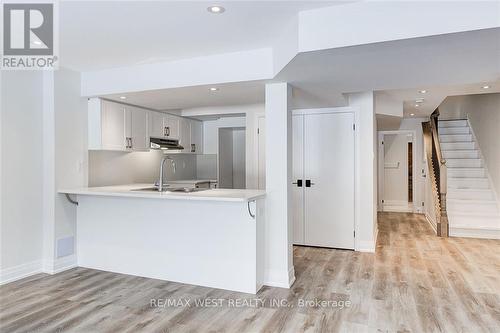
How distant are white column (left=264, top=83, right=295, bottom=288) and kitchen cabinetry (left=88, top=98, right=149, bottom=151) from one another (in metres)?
2.18

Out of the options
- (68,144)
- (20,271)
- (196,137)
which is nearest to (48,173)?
(68,144)

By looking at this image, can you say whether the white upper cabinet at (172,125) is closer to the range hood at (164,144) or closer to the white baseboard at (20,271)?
the range hood at (164,144)

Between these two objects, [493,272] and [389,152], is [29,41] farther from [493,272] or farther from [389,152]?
[389,152]

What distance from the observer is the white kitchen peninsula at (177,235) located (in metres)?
3.25

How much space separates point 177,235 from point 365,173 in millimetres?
2817

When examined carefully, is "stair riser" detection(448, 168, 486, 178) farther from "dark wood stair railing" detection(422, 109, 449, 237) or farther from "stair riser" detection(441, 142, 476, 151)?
"stair riser" detection(441, 142, 476, 151)

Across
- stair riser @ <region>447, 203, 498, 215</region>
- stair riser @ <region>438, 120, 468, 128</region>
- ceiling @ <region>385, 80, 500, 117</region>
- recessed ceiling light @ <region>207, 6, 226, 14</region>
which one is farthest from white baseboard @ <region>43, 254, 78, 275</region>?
stair riser @ <region>438, 120, 468, 128</region>

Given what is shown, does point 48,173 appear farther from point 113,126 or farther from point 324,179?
point 324,179

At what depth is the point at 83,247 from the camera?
4090mm

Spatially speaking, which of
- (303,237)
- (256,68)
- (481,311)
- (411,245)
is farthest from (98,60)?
(411,245)

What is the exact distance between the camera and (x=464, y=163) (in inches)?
278

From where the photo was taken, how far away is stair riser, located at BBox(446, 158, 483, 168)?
694 cm

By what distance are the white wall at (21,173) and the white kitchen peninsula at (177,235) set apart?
1.28 feet

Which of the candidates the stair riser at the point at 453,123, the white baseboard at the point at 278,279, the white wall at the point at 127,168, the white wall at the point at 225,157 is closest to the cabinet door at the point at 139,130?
the white wall at the point at 127,168
